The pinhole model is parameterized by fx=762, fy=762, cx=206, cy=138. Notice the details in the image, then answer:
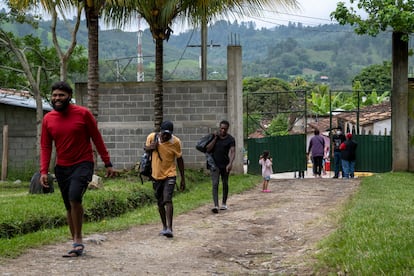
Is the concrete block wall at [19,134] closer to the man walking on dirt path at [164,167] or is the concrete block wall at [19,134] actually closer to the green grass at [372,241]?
the green grass at [372,241]

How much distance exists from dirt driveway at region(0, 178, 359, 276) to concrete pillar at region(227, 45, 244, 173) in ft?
24.9

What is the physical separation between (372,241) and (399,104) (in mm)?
15996

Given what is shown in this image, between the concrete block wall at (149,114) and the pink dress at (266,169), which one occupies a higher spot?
the concrete block wall at (149,114)

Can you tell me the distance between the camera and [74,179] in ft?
28.8

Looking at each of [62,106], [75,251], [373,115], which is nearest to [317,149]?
[75,251]

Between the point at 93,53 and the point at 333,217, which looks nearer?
the point at 333,217

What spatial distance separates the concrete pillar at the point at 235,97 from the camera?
22.9 meters

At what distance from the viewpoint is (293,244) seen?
10.6m

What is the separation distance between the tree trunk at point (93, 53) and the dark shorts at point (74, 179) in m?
9.68

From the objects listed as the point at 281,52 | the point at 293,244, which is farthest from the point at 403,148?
the point at 281,52

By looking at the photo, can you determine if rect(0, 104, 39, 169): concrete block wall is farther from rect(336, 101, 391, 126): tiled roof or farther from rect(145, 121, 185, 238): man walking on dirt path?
rect(336, 101, 391, 126): tiled roof

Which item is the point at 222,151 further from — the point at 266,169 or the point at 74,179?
the point at 74,179

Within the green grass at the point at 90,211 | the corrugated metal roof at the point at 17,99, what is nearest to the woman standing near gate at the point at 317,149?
the green grass at the point at 90,211

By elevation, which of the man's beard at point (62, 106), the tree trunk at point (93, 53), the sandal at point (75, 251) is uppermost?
the tree trunk at point (93, 53)
